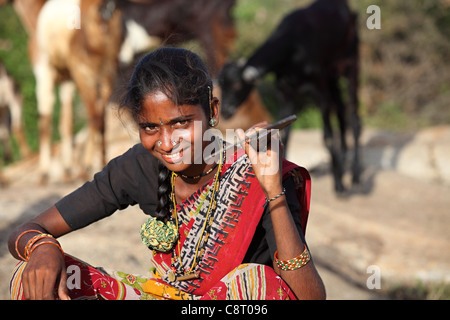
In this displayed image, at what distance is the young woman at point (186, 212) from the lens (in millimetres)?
1662

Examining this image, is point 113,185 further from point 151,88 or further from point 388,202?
point 388,202

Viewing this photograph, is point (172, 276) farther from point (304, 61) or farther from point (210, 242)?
point (304, 61)

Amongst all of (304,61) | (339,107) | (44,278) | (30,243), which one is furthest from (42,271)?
(339,107)

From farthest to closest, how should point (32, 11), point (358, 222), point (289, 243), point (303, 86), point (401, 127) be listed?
1. point (401, 127)
2. point (32, 11)
3. point (303, 86)
4. point (358, 222)
5. point (289, 243)

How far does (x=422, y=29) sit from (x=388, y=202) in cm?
582

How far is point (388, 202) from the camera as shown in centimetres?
575

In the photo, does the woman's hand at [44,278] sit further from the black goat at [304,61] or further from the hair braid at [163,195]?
the black goat at [304,61]

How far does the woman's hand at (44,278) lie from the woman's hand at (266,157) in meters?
0.69

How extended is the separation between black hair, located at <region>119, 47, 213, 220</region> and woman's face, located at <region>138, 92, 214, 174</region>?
0.02m

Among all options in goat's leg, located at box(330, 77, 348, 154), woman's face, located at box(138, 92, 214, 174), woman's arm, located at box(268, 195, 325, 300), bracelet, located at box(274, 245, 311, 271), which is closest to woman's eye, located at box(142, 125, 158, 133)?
woman's face, located at box(138, 92, 214, 174)

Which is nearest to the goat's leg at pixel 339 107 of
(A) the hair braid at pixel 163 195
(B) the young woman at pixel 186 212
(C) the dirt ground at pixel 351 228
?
(C) the dirt ground at pixel 351 228

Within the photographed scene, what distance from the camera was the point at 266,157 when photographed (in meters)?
1.67
